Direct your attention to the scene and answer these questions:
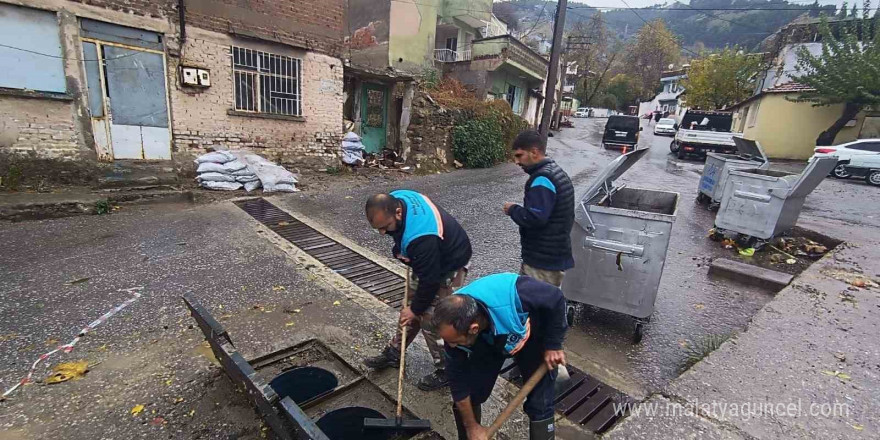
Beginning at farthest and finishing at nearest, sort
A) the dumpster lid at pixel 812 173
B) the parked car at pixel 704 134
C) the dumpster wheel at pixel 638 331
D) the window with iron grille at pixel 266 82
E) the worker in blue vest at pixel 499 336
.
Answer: the parked car at pixel 704 134 → the window with iron grille at pixel 266 82 → the dumpster lid at pixel 812 173 → the dumpster wheel at pixel 638 331 → the worker in blue vest at pixel 499 336

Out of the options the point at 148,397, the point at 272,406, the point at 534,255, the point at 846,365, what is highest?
the point at 534,255

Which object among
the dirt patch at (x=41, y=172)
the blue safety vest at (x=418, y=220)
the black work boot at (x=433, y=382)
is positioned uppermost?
the blue safety vest at (x=418, y=220)

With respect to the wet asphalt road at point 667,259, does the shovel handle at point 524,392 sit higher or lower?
higher

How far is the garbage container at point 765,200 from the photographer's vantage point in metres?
5.34

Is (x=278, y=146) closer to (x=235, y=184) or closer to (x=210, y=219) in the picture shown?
(x=235, y=184)

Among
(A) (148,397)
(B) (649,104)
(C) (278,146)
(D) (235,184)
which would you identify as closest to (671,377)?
(A) (148,397)

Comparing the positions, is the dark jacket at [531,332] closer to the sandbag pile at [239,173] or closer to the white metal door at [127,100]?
the sandbag pile at [239,173]

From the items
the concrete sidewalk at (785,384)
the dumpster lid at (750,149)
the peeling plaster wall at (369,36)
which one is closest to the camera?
the concrete sidewalk at (785,384)

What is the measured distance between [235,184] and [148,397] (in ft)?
19.9

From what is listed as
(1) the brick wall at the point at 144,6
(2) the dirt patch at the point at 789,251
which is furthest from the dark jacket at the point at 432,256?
(1) the brick wall at the point at 144,6

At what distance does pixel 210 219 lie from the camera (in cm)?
604

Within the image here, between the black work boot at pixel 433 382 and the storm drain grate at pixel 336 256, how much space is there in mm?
1191

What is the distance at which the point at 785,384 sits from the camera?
2795 mm

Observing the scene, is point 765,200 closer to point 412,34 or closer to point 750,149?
point 750,149
